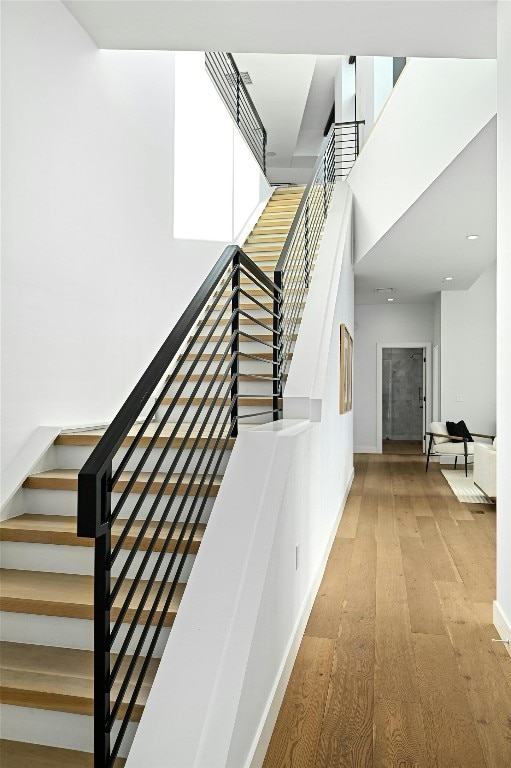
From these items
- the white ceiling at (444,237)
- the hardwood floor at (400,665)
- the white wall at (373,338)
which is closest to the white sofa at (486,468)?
the hardwood floor at (400,665)

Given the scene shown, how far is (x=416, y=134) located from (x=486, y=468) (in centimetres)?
371

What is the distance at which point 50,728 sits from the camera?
2.10m

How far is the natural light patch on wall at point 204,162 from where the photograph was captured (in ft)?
18.1

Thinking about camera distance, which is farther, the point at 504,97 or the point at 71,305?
the point at 71,305

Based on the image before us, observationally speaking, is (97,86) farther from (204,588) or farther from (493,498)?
(493,498)

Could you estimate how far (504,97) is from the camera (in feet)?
10.2

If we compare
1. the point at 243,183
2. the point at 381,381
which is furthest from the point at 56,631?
the point at 381,381

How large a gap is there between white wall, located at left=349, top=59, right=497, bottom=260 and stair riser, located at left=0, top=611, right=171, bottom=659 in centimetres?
354

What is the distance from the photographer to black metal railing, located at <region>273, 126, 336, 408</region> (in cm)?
376

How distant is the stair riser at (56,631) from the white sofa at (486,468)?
202 inches

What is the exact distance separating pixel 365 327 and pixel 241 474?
9875 millimetres

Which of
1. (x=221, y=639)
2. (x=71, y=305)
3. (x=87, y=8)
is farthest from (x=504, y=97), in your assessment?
(x=221, y=639)

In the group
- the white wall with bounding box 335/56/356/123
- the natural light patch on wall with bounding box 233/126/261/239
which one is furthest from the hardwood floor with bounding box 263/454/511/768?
the white wall with bounding box 335/56/356/123

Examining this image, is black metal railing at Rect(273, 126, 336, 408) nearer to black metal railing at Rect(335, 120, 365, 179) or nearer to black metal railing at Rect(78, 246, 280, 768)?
black metal railing at Rect(78, 246, 280, 768)
